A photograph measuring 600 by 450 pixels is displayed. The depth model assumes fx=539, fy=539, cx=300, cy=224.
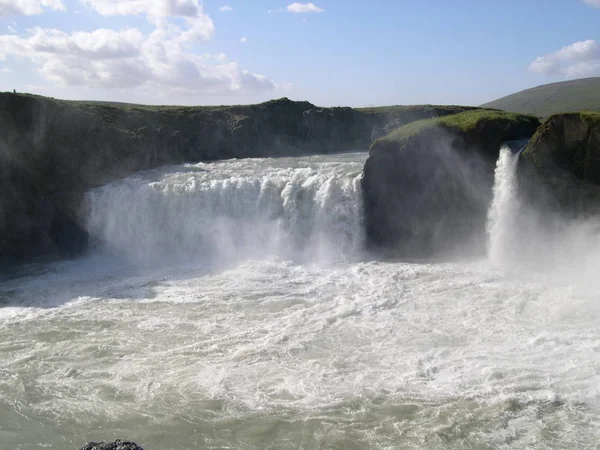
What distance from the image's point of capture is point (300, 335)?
14.2 meters

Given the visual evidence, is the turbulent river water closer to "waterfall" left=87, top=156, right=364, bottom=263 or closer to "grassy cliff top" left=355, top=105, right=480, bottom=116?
"waterfall" left=87, top=156, right=364, bottom=263

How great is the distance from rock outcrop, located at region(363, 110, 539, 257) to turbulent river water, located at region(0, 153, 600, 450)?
101 centimetres

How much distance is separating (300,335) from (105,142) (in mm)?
21607

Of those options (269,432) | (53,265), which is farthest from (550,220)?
(53,265)

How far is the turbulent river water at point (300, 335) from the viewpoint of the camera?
1025cm

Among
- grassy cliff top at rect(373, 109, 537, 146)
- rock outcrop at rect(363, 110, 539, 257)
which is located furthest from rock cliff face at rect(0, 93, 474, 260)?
grassy cliff top at rect(373, 109, 537, 146)

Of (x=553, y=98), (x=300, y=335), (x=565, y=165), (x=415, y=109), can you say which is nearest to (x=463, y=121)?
(x=565, y=165)

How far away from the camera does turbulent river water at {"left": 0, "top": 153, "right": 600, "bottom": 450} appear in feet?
33.6

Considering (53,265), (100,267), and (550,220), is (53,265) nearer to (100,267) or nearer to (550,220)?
(100,267)

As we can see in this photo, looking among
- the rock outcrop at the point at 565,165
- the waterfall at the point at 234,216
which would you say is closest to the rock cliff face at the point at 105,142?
the waterfall at the point at 234,216

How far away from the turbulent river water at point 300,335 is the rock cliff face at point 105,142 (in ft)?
12.6

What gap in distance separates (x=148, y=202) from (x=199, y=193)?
2693 millimetres

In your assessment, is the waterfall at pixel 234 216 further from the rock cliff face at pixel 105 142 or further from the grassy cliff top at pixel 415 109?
the grassy cliff top at pixel 415 109

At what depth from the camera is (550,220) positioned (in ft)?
62.3
